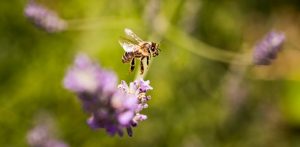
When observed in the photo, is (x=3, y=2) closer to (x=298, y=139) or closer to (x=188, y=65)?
(x=188, y=65)

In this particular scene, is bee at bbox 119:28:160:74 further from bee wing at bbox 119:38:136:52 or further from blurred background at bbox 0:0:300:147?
blurred background at bbox 0:0:300:147

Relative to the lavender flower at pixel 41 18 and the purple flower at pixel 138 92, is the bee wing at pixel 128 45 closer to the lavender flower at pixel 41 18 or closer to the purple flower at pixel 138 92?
the purple flower at pixel 138 92

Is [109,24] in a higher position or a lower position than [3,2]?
lower

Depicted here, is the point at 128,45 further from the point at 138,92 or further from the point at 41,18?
the point at 41,18

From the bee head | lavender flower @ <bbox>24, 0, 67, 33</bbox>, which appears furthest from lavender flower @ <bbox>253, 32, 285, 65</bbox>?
lavender flower @ <bbox>24, 0, 67, 33</bbox>

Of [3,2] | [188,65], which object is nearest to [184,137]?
[188,65]

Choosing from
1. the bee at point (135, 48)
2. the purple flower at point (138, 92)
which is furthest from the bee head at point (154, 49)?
the purple flower at point (138, 92)
